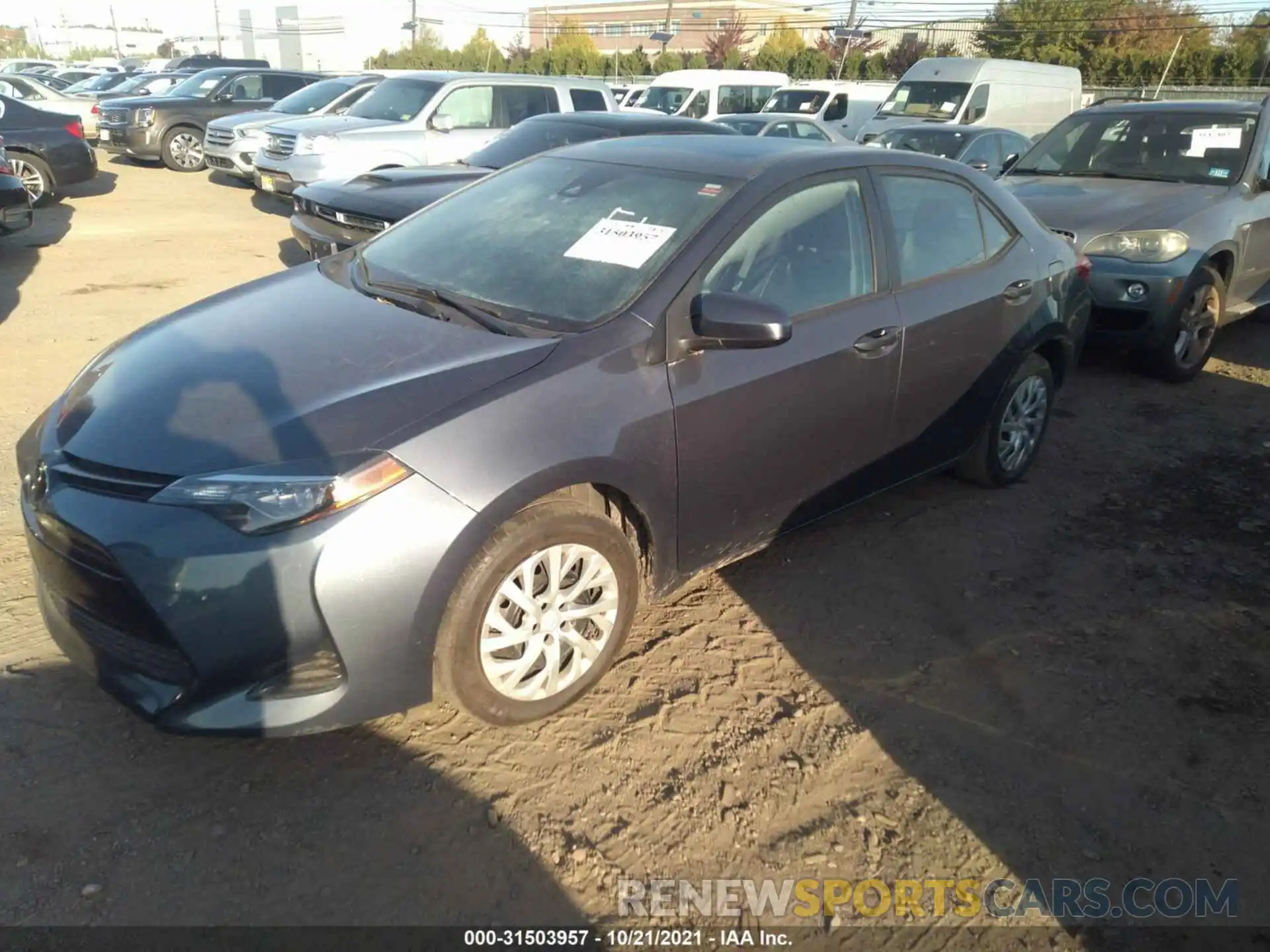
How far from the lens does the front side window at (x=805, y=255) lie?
3.21 metres

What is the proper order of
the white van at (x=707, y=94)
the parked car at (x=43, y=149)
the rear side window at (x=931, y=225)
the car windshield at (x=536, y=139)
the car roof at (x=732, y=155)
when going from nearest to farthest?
the car roof at (x=732, y=155), the rear side window at (x=931, y=225), the car windshield at (x=536, y=139), the parked car at (x=43, y=149), the white van at (x=707, y=94)

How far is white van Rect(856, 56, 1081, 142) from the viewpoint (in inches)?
651

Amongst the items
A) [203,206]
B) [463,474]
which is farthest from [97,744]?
[203,206]

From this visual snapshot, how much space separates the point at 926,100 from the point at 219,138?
1208 centimetres

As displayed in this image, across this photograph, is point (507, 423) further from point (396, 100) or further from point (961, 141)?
point (961, 141)

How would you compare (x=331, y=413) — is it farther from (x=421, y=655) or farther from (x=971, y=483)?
(x=971, y=483)

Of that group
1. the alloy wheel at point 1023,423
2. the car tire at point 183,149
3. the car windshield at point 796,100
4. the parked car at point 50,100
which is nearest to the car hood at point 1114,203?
the alloy wheel at point 1023,423

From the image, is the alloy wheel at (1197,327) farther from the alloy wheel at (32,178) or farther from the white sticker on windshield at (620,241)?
the alloy wheel at (32,178)

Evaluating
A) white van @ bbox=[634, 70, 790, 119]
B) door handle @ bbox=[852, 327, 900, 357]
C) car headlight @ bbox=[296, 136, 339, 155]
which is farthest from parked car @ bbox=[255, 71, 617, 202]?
white van @ bbox=[634, 70, 790, 119]

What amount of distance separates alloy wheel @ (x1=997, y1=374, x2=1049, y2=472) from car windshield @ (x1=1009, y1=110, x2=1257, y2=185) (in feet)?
11.1

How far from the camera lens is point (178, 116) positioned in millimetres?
14875

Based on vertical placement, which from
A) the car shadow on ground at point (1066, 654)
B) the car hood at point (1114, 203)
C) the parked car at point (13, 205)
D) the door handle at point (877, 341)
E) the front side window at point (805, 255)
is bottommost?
the car shadow on ground at point (1066, 654)

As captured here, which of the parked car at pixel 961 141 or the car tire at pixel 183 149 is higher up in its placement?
the parked car at pixel 961 141

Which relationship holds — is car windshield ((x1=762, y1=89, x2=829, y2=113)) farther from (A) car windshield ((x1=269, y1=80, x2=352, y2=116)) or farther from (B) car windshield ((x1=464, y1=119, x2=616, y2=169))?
(B) car windshield ((x1=464, y1=119, x2=616, y2=169))
